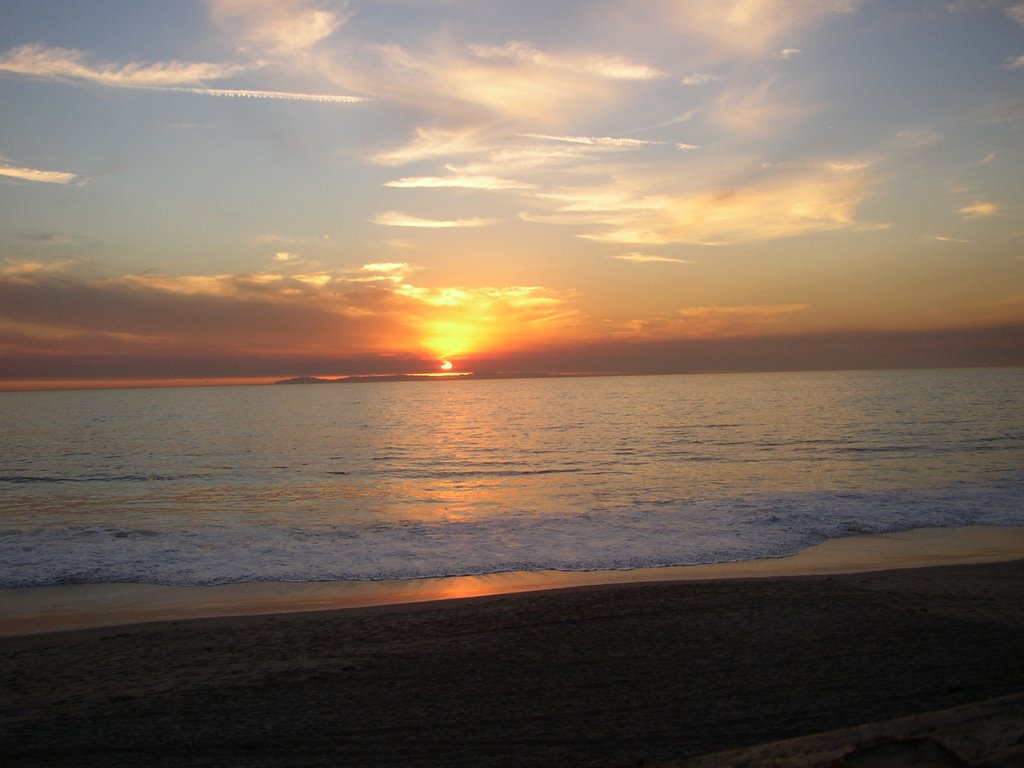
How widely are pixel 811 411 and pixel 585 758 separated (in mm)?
70461

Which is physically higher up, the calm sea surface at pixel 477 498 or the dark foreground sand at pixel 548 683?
the dark foreground sand at pixel 548 683

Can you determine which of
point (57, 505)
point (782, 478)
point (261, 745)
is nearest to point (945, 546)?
point (782, 478)

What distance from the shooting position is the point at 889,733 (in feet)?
13.6

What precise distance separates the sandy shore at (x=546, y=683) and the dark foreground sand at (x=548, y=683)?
0.03 metres

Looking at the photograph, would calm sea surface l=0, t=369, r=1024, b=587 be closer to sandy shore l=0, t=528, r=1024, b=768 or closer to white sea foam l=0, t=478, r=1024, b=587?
white sea foam l=0, t=478, r=1024, b=587

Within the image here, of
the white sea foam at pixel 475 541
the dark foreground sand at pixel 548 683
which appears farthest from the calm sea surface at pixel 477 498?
the dark foreground sand at pixel 548 683

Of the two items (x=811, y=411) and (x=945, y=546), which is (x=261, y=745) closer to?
(x=945, y=546)

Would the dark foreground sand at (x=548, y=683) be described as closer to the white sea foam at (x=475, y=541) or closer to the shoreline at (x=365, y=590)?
the shoreline at (x=365, y=590)

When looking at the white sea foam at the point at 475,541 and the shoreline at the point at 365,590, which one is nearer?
the shoreline at the point at 365,590

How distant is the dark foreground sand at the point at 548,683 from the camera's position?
579 cm

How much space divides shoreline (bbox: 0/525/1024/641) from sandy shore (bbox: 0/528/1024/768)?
82cm

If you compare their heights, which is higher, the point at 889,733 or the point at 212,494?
the point at 889,733

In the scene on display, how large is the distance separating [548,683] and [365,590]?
614 cm

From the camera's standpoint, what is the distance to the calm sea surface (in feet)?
50.0
